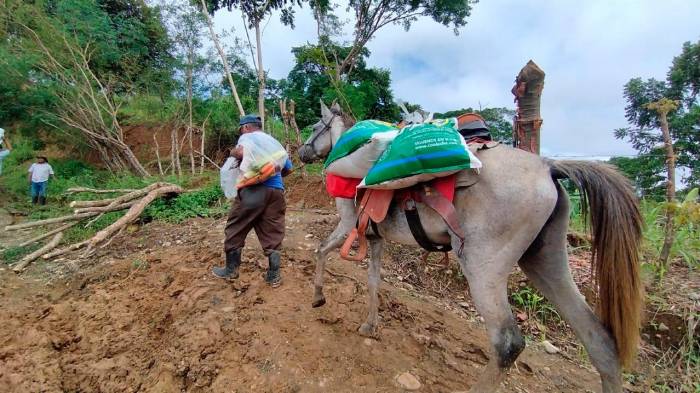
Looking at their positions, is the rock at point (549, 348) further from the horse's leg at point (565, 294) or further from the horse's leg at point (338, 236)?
the horse's leg at point (338, 236)

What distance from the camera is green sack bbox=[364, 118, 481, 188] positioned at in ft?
6.81

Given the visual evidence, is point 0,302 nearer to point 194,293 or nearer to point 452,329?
point 194,293

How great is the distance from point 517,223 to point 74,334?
3755 mm

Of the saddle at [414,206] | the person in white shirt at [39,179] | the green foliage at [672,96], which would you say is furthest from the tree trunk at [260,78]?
the green foliage at [672,96]

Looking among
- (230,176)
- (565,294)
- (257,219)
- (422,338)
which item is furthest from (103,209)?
(565,294)

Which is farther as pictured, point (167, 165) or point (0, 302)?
point (167, 165)

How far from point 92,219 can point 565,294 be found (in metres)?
6.96

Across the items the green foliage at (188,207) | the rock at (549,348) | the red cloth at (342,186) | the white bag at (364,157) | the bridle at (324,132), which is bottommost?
the rock at (549,348)

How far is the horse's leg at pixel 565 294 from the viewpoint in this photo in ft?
7.25

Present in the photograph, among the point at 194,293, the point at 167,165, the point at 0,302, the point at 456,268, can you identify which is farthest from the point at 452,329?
the point at 167,165

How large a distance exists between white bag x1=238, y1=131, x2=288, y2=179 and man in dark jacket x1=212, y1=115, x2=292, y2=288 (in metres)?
0.11

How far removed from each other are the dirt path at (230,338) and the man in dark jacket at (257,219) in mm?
182

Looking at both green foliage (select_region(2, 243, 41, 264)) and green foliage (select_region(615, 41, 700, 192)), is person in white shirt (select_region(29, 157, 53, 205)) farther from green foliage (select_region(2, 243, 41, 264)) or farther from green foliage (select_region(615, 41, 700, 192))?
green foliage (select_region(615, 41, 700, 192))

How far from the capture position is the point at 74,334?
10.3 ft
